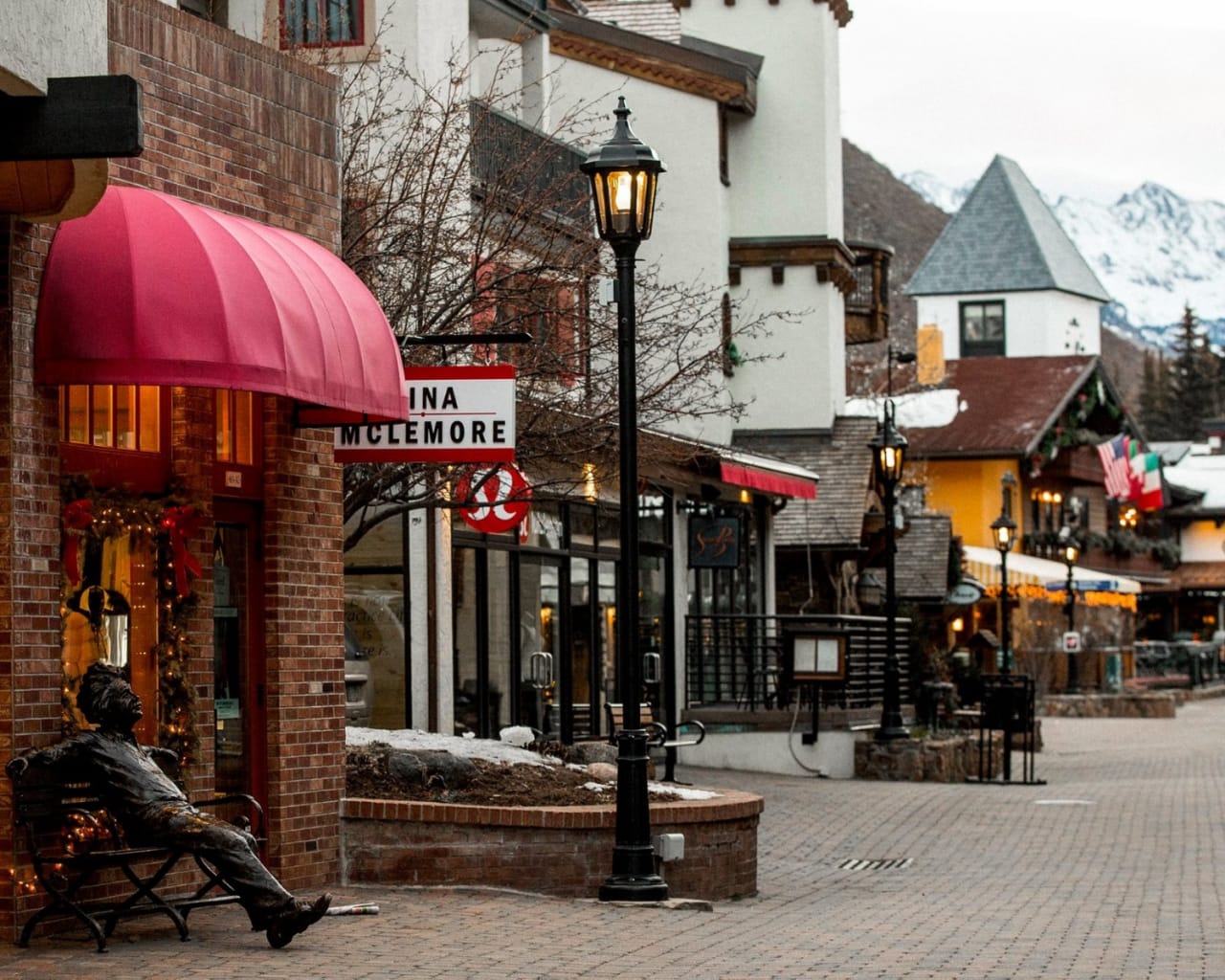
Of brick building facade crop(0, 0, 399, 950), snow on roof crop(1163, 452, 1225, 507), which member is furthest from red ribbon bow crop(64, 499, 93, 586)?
snow on roof crop(1163, 452, 1225, 507)

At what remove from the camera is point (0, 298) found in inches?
422

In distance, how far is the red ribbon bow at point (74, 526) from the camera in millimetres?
11262

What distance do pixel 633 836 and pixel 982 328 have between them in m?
90.4

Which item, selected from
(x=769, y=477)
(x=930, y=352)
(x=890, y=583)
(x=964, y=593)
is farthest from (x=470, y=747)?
(x=930, y=352)

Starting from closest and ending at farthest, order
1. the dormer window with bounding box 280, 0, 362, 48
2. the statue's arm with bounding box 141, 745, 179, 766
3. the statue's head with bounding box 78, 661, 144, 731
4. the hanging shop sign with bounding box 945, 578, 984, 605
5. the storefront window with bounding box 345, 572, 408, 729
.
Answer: the statue's head with bounding box 78, 661, 144, 731
the statue's arm with bounding box 141, 745, 179, 766
the storefront window with bounding box 345, 572, 408, 729
the dormer window with bounding box 280, 0, 362, 48
the hanging shop sign with bounding box 945, 578, 984, 605

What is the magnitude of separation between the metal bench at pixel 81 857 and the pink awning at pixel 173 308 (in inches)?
77.7

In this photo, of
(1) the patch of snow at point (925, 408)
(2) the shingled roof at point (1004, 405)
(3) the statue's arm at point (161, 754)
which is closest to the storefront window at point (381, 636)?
(3) the statue's arm at point (161, 754)

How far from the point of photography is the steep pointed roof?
102312 mm

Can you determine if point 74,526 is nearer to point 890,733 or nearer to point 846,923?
point 846,923

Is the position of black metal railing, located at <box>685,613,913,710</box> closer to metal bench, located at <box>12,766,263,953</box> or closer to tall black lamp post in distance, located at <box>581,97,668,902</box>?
tall black lamp post in distance, located at <box>581,97,668,902</box>

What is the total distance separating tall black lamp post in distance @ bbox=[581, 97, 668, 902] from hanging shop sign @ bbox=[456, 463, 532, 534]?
3.13m

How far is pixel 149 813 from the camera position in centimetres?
1081

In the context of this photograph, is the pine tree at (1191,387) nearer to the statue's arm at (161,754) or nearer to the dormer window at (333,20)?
the dormer window at (333,20)

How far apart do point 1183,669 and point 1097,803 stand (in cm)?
4783
